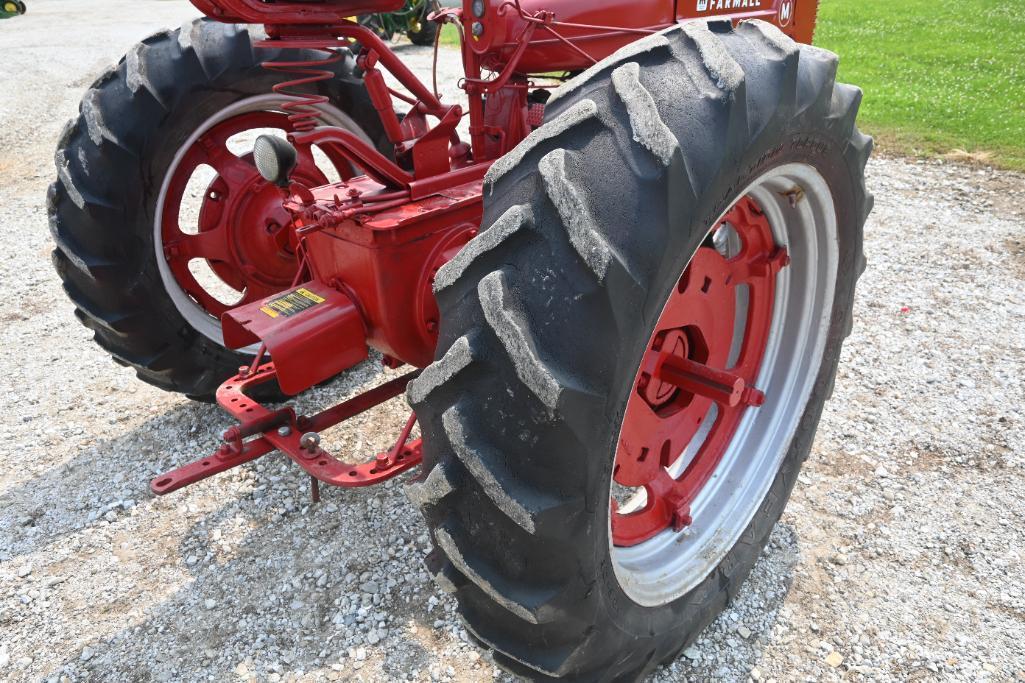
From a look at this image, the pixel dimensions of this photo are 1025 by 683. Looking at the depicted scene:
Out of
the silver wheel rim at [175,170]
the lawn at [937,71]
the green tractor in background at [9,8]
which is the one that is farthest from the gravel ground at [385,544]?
the green tractor in background at [9,8]

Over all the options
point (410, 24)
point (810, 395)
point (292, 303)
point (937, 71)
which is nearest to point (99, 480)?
point (292, 303)

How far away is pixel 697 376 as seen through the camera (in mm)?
2064

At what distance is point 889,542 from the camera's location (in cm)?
251

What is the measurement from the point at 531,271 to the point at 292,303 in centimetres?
114

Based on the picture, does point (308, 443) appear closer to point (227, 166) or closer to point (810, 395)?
point (227, 166)

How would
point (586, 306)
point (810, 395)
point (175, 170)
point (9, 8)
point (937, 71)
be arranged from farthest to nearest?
point (9, 8), point (937, 71), point (175, 170), point (810, 395), point (586, 306)

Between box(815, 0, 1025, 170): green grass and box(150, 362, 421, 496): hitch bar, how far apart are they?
5.90 m

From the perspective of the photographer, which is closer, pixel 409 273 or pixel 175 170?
pixel 409 273

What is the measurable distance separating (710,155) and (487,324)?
20.4 inches

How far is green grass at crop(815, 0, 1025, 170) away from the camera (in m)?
6.75

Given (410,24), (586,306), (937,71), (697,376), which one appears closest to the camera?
(586,306)

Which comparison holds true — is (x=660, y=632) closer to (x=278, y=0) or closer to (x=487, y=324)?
(x=487, y=324)

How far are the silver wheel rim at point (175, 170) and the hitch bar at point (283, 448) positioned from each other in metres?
0.47

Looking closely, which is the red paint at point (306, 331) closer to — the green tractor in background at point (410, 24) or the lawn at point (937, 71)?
the lawn at point (937, 71)
